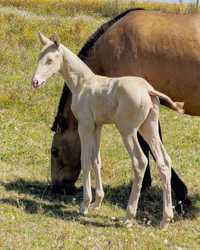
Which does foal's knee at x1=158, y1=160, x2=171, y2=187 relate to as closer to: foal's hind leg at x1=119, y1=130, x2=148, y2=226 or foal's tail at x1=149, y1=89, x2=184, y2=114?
foal's hind leg at x1=119, y1=130, x2=148, y2=226

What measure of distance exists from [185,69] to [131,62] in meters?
0.68

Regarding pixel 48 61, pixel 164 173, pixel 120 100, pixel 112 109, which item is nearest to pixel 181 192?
pixel 164 173

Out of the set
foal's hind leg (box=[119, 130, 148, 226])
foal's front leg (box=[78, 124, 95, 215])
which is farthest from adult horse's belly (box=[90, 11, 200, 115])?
foal's hind leg (box=[119, 130, 148, 226])

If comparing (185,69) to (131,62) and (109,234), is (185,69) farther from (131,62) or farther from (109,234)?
(109,234)

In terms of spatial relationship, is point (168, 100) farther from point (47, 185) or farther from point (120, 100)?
point (47, 185)

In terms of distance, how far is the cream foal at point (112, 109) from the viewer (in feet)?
23.7

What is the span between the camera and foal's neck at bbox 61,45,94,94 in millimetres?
7703

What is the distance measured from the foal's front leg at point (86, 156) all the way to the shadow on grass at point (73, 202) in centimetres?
17

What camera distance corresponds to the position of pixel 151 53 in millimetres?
8266

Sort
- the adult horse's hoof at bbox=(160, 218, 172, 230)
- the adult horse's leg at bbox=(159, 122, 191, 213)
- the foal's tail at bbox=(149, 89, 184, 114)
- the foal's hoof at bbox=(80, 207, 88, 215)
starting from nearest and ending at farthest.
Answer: the foal's tail at bbox=(149, 89, 184, 114)
the adult horse's hoof at bbox=(160, 218, 172, 230)
the foal's hoof at bbox=(80, 207, 88, 215)
the adult horse's leg at bbox=(159, 122, 191, 213)

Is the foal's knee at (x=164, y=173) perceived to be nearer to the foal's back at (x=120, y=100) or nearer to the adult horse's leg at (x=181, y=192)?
the foal's back at (x=120, y=100)

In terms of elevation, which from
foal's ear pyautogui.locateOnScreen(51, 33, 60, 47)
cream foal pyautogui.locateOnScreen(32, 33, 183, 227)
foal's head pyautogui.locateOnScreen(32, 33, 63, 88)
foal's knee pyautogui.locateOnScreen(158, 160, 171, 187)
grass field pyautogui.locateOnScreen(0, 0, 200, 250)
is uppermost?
foal's ear pyautogui.locateOnScreen(51, 33, 60, 47)

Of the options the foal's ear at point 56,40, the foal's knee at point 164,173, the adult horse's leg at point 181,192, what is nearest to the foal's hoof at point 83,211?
the foal's knee at point 164,173

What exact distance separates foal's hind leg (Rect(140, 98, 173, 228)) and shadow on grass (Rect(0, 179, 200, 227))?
0.34 metres
